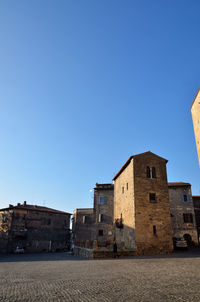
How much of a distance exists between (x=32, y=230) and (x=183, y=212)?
80.5 ft

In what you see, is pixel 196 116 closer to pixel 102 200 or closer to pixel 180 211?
pixel 180 211

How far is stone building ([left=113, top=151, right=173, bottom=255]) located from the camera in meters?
17.7

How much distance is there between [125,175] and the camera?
899 inches

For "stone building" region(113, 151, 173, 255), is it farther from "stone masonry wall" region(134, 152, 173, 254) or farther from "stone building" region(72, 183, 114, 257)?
"stone building" region(72, 183, 114, 257)

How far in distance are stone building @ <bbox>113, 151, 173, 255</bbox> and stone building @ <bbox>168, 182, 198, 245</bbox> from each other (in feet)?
40.2

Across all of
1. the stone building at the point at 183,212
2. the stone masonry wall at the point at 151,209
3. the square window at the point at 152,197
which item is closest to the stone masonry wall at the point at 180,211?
the stone building at the point at 183,212

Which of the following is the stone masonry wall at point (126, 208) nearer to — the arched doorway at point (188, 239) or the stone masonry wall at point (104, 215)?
the stone masonry wall at point (104, 215)

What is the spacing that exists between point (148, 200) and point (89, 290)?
14.0 m

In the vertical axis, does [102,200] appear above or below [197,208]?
above

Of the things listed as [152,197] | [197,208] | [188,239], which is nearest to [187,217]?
[188,239]

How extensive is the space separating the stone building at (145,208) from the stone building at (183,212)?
1227cm

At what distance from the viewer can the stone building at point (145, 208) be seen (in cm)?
1773

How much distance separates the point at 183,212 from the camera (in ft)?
101

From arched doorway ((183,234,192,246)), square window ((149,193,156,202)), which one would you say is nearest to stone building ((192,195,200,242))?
arched doorway ((183,234,192,246))
